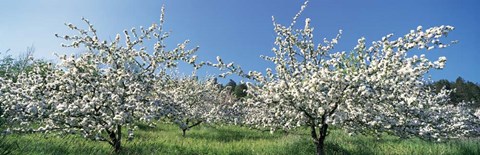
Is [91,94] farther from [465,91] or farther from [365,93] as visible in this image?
[465,91]

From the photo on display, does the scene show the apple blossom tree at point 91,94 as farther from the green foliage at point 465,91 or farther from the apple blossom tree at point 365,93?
the green foliage at point 465,91

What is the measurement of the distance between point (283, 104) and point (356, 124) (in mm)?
1773

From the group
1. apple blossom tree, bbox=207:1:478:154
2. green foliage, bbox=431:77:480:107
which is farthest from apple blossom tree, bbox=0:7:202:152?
green foliage, bbox=431:77:480:107

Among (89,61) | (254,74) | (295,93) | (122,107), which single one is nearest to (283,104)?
(295,93)

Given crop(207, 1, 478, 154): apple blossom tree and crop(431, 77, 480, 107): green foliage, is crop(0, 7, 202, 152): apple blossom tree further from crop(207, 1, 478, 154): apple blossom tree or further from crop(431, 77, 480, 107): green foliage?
crop(431, 77, 480, 107): green foliage

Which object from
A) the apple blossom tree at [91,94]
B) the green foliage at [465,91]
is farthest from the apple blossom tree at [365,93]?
the green foliage at [465,91]

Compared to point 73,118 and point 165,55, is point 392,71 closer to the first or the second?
A: point 165,55

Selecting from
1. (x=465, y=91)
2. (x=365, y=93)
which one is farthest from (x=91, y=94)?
(x=465, y=91)

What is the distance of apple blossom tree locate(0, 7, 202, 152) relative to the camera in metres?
8.96

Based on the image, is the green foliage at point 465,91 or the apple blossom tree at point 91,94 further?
the green foliage at point 465,91

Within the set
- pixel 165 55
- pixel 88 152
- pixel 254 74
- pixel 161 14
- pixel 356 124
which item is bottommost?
pixel 88 152

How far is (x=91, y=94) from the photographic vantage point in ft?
31.6

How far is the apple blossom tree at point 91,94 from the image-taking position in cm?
896

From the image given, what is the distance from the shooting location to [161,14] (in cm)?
1180
